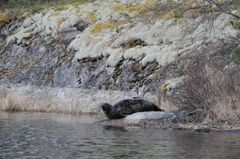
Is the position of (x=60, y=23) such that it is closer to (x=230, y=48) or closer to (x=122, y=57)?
(x=122, y=57)

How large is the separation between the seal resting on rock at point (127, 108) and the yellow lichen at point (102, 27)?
1614cm

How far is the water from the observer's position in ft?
53.4

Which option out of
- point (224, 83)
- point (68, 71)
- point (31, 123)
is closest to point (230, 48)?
point (224, 83)

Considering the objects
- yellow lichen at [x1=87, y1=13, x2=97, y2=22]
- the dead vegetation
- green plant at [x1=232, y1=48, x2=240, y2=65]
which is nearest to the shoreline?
the dead vegetation

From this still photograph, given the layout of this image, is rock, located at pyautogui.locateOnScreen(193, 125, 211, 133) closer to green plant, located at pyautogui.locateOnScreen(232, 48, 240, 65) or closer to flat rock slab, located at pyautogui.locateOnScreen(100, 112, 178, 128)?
flat rock slab, located at pyautogui.locateOnScreen(100, 112, 178, 128)

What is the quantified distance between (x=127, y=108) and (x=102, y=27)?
55.7ft

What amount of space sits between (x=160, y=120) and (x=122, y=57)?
13.0m

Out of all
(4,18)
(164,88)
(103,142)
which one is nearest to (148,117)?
(164,88)

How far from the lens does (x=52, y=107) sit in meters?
32.2

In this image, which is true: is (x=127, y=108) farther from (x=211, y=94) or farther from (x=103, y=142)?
(x=103, y=142)

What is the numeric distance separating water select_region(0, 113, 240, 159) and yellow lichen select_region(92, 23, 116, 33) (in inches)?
693

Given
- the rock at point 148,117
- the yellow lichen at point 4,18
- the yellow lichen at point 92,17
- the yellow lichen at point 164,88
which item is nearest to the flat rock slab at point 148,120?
the rock at point 148,117

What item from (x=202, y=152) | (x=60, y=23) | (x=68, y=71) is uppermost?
(x=60, y=23)

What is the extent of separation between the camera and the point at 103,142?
1894 centimetres
